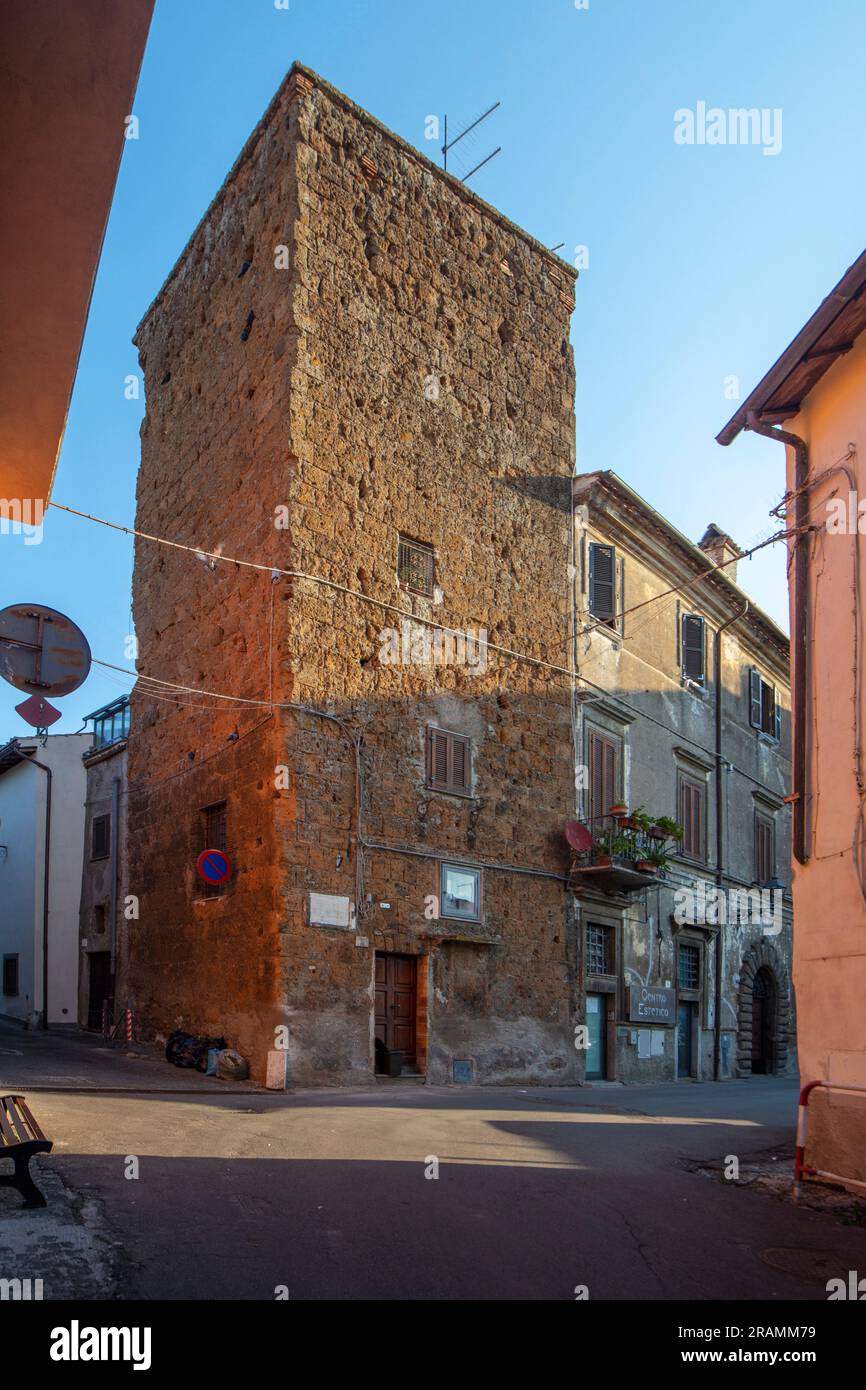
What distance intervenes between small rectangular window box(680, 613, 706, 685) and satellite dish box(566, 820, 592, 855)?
698 cm

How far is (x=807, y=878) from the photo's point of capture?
9.56 metres

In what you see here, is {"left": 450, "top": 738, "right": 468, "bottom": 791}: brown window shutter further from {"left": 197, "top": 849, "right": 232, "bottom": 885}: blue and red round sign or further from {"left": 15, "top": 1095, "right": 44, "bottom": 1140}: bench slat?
{"left": 15, "top": 1095, "right": 44, "bottom": 1140}: bench slat

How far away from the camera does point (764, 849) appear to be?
28.5m

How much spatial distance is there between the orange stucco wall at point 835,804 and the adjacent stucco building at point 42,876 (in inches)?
731

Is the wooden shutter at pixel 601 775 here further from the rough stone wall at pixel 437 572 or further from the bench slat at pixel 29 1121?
the bench slat at pixel 29 1121

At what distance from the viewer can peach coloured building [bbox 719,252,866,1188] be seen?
8641mm

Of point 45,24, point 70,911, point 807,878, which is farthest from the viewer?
point 70,911

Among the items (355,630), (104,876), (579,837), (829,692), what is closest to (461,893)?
(579,837)

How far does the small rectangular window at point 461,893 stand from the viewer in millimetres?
16766

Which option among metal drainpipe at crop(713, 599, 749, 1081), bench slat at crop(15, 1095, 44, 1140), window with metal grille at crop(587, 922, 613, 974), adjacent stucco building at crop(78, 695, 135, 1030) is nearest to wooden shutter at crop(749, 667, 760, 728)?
metal drainpipe at crop(713, 599, 749, 1081)

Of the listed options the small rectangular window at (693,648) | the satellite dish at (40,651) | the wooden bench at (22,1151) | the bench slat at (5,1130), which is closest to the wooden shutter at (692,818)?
the small rectangular window at (693,648)
